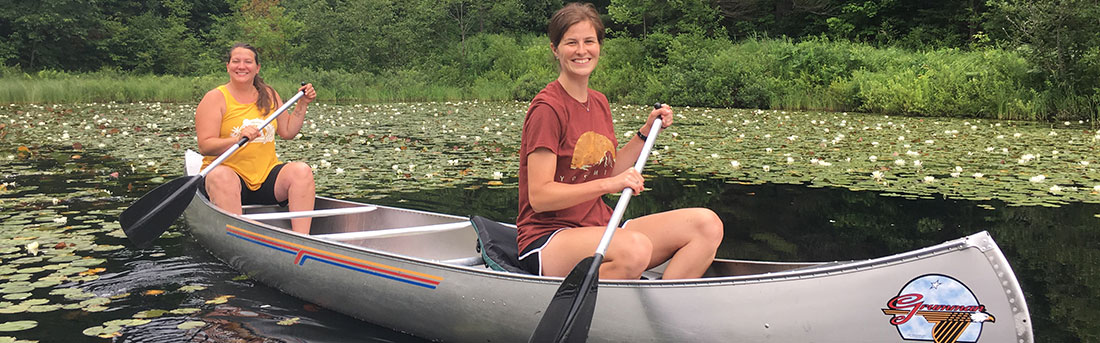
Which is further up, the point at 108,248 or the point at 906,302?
the point at 906,302

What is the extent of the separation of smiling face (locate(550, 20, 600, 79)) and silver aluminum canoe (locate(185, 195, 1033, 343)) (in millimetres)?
703

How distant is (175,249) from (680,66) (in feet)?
Result: 47.6

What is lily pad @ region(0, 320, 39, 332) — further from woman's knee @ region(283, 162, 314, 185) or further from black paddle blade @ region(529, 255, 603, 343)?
black paddle blade @ region(529, 255, 603, 343)

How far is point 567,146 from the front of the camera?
2.90 m

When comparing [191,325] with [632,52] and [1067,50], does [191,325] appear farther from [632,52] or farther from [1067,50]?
[632,52]

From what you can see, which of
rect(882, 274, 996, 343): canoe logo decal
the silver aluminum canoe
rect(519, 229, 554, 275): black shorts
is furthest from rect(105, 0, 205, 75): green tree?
rect(882, 274, 996, 343): canoe logo decal

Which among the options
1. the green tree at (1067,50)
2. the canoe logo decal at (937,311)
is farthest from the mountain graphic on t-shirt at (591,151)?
the green tree at (1067,50)

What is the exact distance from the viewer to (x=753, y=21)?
86.0ft

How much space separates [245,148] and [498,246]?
1.99 metres

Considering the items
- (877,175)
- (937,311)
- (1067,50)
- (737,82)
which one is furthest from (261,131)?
(737,82)

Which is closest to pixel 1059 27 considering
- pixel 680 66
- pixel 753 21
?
pixel 680 66

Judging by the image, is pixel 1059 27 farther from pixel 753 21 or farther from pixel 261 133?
pixel 753 21

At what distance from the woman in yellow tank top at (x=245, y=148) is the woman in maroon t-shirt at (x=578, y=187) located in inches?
80.8

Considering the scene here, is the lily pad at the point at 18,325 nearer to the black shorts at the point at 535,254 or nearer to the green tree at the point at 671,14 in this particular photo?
the black shorts at the point at 535,254
